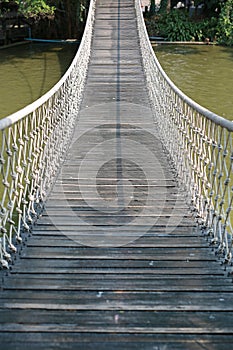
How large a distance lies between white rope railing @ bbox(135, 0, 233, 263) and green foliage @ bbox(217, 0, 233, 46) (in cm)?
896

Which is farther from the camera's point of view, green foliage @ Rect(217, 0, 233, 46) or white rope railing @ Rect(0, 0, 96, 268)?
green foliage @ Rect(217, 0, 233, 46)

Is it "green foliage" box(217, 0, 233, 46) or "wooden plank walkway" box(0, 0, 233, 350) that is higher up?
"green foliage" box(217, 0, 233, 46)

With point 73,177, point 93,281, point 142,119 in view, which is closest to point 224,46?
point 142,119

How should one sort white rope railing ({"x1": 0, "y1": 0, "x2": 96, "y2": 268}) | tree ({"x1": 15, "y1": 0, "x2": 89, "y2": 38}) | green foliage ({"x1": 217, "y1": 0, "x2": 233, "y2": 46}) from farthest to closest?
1. green foliage ({"x1": 217, "y1": 0, "x2": 233, "y2": 46})
2. tree ({"x1": 15, "y1": 0, "x2": 89, "y2": 38})
3. white rope railing ({"x1": 0, "y1": 0, "x2": 96, "y2": 268})

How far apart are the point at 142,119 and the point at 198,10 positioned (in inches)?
465

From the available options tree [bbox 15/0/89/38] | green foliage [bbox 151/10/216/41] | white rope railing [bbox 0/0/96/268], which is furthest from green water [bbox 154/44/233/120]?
white rope railing [bbox 0/0/96/268]

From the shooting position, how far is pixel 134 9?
35.1ft

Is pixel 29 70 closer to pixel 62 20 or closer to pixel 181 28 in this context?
pixel 62 20

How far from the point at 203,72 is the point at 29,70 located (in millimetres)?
4125

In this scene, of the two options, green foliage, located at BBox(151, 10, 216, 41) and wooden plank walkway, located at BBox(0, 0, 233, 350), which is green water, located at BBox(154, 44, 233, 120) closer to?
green foliage, located at BBox(151, 10, 216, 41)

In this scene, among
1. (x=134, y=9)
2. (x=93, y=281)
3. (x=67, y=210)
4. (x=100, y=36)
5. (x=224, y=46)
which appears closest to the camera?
(x=93, y=281)

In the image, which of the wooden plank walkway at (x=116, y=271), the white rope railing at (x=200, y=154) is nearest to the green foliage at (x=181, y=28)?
the white rope railing at (x=200, y=154)

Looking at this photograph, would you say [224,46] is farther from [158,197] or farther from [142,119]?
[158,197]

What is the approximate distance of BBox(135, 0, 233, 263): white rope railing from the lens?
215 centimetres
